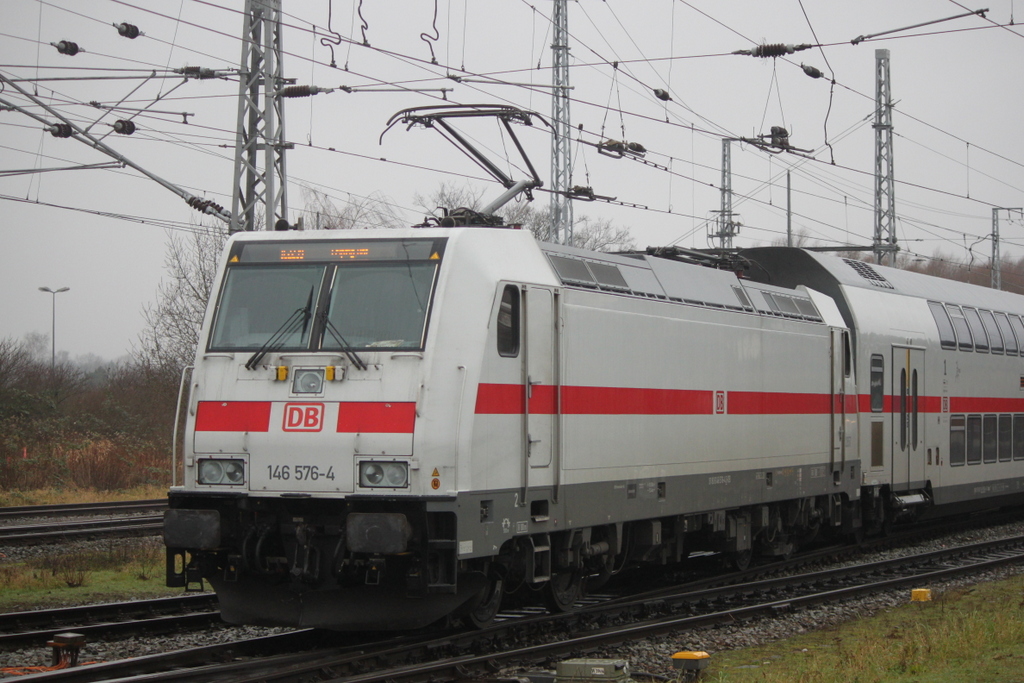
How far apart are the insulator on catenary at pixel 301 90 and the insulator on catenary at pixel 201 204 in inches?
102

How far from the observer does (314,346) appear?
9.98 m

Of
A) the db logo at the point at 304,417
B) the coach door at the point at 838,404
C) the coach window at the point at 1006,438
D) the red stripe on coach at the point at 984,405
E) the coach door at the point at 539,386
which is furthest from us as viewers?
the coach window at the point at 1006,438

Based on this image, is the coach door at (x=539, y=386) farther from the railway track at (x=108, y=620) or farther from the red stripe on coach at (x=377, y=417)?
the railway track at (x=108, y=620)

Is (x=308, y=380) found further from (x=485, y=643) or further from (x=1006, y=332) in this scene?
(x=1006, y=332)

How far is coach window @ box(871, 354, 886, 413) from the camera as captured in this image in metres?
17.9

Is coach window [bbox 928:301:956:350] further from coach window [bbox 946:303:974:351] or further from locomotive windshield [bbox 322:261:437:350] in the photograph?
locomotive windshield [bbox 322:261:437:350]

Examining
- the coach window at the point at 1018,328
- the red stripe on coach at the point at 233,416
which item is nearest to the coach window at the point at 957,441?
the coach window at the point at 1018,328

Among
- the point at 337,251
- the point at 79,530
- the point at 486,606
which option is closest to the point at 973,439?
the point at 486,606

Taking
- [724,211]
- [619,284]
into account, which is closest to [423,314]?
[619,284]

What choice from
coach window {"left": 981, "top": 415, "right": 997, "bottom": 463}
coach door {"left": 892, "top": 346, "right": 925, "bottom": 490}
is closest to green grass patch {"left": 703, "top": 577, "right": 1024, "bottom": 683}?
coach door {"left": 892, "top": 346, "right": 925, "bottom": 490}

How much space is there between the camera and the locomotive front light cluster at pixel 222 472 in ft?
32.3

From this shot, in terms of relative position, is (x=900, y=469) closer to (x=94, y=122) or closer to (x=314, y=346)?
(x=314, y=346)

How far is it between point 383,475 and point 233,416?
1.55 meters

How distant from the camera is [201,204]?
20.2 metres
